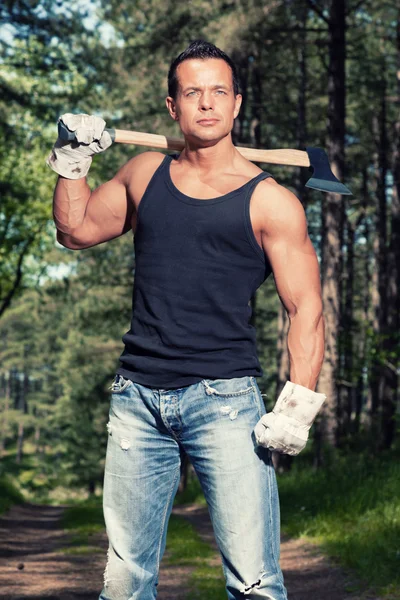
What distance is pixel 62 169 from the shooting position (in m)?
4.03

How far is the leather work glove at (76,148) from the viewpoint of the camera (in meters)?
4.02

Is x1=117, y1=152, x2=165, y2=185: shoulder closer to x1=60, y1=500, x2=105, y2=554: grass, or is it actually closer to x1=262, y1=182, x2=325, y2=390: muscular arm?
x1=262, y1=182, x2=325, y2=390: muscular arm

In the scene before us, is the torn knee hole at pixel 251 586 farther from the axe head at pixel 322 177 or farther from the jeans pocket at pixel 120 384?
the axe head at pixel 322 177

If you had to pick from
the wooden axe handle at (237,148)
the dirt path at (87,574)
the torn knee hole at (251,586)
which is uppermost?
the wooden axe handle at (237,148)

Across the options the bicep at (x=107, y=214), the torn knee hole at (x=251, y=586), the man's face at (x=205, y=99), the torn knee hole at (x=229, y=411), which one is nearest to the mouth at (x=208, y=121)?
the man's face at (x=205, y=99)

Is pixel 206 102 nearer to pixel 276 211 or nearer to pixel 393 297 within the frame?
pixel 276 211

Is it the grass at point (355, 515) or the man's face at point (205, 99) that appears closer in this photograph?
the man's face at point (205, 99)

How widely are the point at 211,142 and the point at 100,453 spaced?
48.3 m

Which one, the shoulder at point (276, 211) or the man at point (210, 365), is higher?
the shoulder at point (276, 211)

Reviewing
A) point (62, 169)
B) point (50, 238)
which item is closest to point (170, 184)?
→ point (62, 169)

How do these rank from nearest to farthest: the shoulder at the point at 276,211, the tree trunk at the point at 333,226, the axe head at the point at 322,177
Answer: the shoulder at the point at 276,211, the axe head at the point at 322,177, the tree trunk at the point at 333,226

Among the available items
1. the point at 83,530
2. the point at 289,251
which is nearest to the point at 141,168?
the point at 289,251

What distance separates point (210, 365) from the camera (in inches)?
141

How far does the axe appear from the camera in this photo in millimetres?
4293
